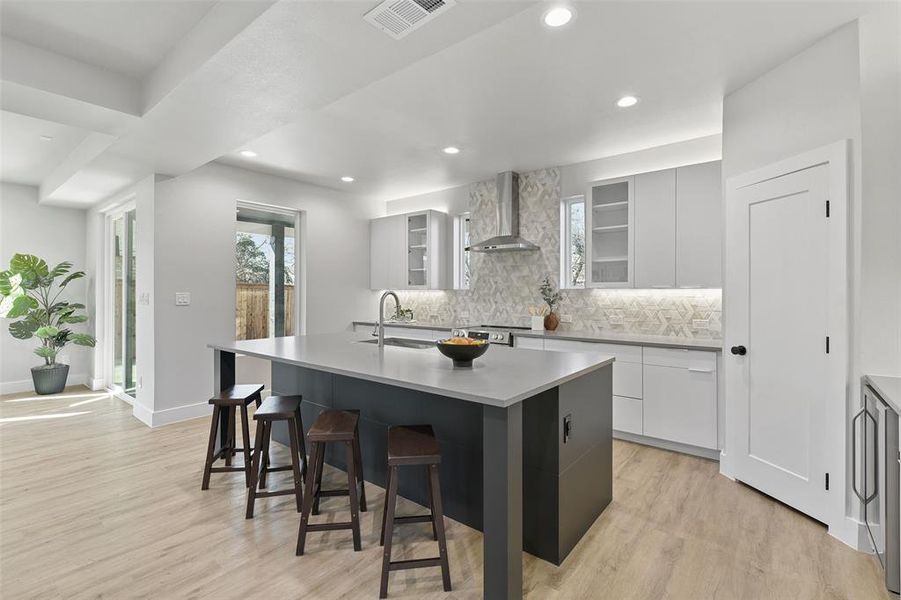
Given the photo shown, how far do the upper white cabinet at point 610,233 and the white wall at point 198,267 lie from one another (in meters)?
3.48

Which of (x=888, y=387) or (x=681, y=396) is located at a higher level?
(x=888, y=387)

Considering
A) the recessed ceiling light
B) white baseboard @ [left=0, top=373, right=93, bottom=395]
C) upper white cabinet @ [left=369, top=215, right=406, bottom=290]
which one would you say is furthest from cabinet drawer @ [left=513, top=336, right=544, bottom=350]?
white baseboard @ [left=0, top=373, right=93, bottom=395]

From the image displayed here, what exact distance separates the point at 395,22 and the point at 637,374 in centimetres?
318

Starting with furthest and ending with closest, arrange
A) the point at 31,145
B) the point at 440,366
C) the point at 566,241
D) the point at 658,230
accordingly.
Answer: the point at 566,241 → the point at 31,145 → the point at 658,230 → the point at 440,366

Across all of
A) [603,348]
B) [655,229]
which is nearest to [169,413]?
[603,348]

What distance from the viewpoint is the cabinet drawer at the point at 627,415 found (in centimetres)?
371

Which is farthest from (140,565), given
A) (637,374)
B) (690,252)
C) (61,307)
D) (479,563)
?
(61,307)

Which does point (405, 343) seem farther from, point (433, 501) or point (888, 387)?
point (888, 387)

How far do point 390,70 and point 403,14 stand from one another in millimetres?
467

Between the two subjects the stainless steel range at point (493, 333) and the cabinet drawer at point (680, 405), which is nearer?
the cabinet drawer at point (680, 405)

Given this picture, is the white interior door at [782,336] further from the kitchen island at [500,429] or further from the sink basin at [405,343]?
the sink basin at [405,343]

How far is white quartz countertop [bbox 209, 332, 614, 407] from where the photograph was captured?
171cm

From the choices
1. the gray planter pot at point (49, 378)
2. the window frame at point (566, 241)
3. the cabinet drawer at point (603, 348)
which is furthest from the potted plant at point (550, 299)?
the gray planter pot at point (49, 378)

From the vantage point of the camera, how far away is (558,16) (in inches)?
84.0
